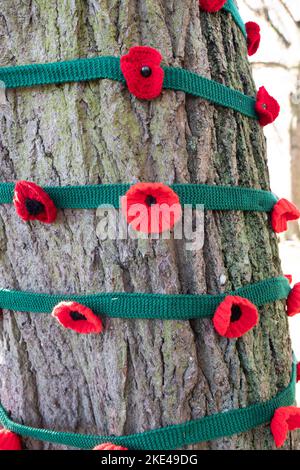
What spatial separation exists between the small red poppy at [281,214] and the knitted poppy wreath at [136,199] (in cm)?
9

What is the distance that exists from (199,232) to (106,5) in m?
0.50

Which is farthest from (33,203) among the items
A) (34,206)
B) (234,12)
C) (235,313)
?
(234,12)

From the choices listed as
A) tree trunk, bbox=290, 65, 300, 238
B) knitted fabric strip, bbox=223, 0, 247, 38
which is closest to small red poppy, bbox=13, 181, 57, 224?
knitted fabric strip, bbox=223, 0, 247, 38

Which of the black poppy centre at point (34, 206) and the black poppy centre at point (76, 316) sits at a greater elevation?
the black poppy centre at point (34, 206)

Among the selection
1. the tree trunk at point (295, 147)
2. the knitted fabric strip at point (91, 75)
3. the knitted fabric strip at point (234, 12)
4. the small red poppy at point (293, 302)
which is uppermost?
the tree trunk at point (295, 147)

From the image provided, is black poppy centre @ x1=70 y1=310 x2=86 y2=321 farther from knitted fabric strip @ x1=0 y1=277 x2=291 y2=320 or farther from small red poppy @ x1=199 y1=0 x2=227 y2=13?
small red poppy @ x1=199 y1=0 x2=227 y2=13

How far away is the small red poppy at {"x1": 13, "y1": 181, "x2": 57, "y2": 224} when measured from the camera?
109 centimetres

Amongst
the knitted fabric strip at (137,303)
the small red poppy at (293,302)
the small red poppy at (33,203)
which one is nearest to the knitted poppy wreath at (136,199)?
the small red poppy at (33,203)

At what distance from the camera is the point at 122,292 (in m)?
1.11

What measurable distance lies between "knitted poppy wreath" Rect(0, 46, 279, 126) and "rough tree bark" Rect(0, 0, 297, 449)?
19mm

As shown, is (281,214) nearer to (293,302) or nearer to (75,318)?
(293,302)

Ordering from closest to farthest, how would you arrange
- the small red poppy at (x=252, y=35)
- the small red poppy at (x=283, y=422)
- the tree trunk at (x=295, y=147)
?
the small red poppy at (x=283, y=422), the small red poppy at (x=252, y=35), the tree trunk at (x=295, y=147)

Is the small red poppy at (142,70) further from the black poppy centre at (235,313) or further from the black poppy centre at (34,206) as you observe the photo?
the black poppy centre at (235,313)

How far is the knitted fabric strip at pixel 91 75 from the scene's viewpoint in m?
1.10
